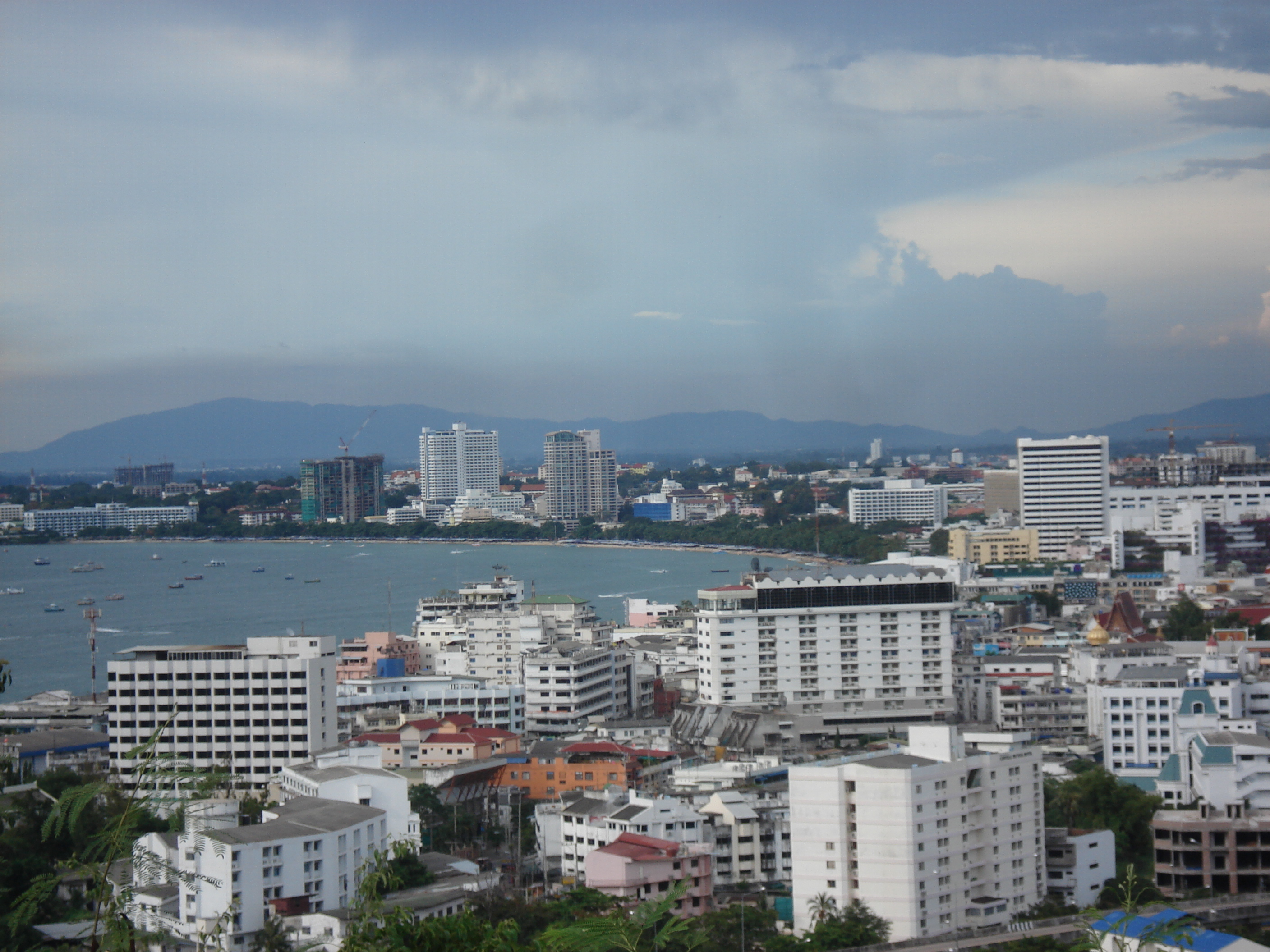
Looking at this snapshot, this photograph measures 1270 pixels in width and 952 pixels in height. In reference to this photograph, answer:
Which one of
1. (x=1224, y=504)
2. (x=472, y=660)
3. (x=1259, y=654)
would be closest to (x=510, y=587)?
(x=472, y=660)

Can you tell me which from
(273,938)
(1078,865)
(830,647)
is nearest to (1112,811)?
(1078,865)

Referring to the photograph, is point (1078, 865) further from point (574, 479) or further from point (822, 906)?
point (574, 479)

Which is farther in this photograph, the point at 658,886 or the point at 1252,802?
the point at 1252,802

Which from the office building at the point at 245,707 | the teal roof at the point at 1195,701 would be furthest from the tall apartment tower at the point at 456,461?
the teal roof at the point at 1195,701

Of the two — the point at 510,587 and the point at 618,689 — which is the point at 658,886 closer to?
the point at 618,689

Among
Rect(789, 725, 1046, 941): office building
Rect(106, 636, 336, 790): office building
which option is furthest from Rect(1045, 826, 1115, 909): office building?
Rect(106, 636, 336, 790): office building

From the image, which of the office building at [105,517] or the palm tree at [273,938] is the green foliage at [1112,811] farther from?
the office building at [105,517]
